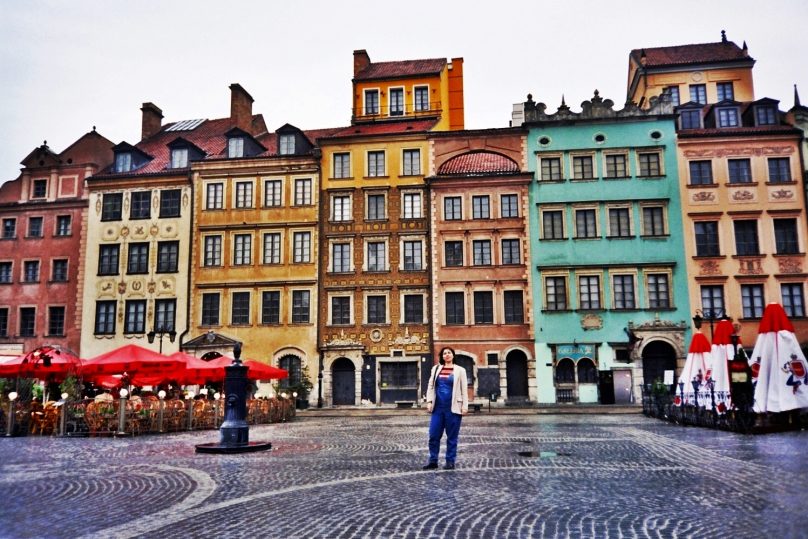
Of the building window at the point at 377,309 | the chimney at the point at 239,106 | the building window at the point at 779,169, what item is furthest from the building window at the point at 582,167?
the chimney at the point at 239,106

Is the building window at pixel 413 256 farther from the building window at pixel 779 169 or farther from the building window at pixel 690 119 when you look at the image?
the building window at pixel 779 169

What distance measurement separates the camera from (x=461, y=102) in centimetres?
4428

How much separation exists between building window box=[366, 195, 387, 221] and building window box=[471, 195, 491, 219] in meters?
4.80

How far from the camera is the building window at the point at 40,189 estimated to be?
42.3m

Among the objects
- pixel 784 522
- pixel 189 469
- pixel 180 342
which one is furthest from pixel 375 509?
pixel 180 342

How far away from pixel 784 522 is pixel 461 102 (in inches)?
1573

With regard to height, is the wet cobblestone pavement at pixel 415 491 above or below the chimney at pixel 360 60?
below

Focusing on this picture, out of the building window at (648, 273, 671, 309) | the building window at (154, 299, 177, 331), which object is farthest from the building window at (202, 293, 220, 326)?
the building window at (648, 273, 671, 309)

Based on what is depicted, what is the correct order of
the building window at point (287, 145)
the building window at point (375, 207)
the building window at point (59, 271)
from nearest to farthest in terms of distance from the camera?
the building window at point (375, 207) → the building window at point (287, 145) → the building window at point (59, 271)

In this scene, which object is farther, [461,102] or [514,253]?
[461,102]

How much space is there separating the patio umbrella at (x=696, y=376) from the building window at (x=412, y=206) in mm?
19060

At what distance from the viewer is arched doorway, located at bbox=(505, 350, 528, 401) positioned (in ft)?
117

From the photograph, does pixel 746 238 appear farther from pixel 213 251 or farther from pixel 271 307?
pixel 213 251

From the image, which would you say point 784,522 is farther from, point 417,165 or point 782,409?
point 417,165
